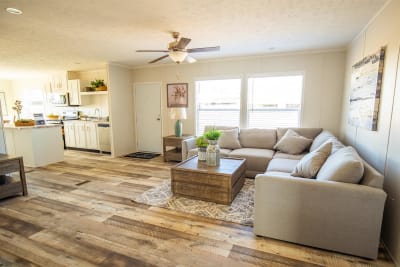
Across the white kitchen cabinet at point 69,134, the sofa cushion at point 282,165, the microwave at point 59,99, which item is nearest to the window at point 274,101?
the sofa cushion at point 282,165

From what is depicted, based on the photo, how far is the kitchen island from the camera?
470 centimetres

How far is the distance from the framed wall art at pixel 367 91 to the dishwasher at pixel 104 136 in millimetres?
5653

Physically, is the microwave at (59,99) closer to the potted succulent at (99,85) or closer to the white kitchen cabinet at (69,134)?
the white kitchen cabinet at (69,134)

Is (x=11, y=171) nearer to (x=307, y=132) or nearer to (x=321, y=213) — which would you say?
(x=321, y=213)

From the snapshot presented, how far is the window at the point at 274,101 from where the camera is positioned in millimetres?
4465

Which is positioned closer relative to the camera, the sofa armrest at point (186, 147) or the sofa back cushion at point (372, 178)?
the sofa back cushion at point (372, 178)

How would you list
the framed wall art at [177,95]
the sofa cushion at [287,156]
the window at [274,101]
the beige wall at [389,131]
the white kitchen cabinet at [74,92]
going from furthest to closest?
the white kitchen cabinet at [74,92] < the framed wall art at [177,95] < the window at [274,101] < the sofa cushion at [287,156] < the beige wall at [389,131]

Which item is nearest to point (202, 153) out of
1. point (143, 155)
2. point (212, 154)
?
point (212, 154)

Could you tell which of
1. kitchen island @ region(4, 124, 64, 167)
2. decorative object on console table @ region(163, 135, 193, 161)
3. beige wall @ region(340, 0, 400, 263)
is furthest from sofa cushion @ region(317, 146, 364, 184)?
kitchen island @ region(4, 124, 64, 167)

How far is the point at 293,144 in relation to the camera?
3811 millimetres

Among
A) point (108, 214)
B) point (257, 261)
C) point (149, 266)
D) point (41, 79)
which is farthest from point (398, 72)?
point (41, 79)

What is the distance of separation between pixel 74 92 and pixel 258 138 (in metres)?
5.68

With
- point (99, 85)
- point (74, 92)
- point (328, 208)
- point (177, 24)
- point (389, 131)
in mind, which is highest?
point (177, 24)

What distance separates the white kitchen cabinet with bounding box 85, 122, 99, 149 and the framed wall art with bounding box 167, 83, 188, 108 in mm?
2415
